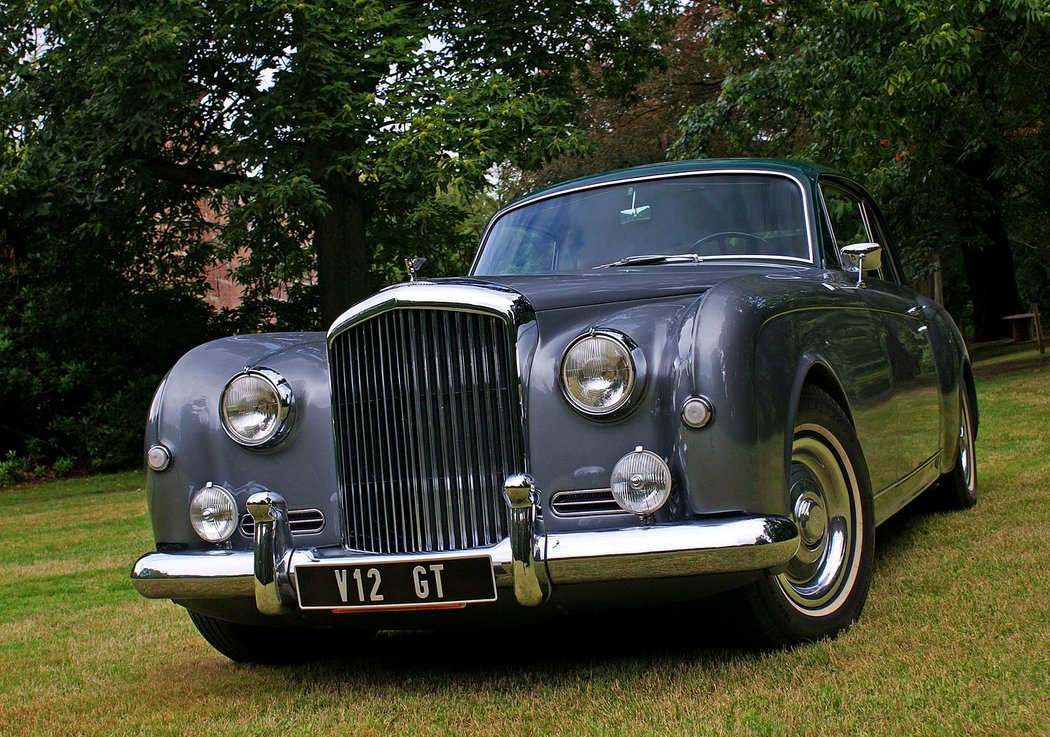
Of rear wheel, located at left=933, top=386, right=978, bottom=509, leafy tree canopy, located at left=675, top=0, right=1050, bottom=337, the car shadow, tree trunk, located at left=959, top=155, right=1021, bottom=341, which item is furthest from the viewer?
tree trunk, located at left=959, top=155, right=1021, bottom=341

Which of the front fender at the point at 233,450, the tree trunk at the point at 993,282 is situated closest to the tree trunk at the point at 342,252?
the front fender at the point at 233,450

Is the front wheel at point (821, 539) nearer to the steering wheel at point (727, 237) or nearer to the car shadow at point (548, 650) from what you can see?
the car shadow at point (548, 650)

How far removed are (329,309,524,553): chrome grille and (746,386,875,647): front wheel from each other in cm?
85

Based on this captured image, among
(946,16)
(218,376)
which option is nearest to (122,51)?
(946,16)

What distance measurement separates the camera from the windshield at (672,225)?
4559 millimetres

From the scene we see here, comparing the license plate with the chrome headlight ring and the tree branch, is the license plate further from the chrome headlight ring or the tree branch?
the tree branch

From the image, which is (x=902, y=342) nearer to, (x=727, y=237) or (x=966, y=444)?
(x=727, y=237)

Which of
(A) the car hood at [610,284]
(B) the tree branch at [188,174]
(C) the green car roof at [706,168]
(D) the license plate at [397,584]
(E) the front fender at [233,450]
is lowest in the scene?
(D) the license plate at [397,584]

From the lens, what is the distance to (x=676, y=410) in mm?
3215

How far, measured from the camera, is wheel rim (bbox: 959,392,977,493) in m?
6.04

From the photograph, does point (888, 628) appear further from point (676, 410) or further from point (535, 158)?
point (535, 158)

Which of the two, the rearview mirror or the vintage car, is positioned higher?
the rearview mirror

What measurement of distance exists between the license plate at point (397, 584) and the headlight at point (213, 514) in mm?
422

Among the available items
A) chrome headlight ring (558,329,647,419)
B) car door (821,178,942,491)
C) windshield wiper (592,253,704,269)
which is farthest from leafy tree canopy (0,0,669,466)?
chrome headlight ring (558,329,647,419)
